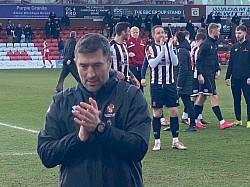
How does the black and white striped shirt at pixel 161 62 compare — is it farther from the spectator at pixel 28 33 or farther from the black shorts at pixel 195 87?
the spectator at pixel 28 33

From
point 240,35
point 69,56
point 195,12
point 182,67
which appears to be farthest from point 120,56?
point 195,12

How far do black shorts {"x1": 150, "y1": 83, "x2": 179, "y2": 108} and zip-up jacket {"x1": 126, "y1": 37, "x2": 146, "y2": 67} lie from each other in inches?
175

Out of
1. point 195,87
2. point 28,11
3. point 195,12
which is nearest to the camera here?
point 195,87

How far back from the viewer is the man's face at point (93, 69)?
4312 millimetres

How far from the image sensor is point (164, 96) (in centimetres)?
1224

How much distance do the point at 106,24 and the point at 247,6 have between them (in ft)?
37.0

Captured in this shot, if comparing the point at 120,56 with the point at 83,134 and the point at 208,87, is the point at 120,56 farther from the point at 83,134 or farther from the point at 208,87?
the point at 83,134

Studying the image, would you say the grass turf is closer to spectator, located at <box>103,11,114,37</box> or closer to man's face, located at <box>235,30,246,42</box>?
man's face, located at <box>235,30,246,42</box>

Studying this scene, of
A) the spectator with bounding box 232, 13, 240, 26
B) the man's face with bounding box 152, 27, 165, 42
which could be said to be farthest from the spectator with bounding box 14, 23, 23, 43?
the man's face with bounding box 152, 27, 165, 42

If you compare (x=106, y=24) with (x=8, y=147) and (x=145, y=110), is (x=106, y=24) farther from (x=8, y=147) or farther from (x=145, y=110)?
(x=145, y=110)

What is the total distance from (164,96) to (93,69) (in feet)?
26.2

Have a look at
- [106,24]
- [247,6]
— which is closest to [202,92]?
[106,24]

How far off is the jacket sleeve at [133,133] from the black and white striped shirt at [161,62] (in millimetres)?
7655

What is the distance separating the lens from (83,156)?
4418 mm
